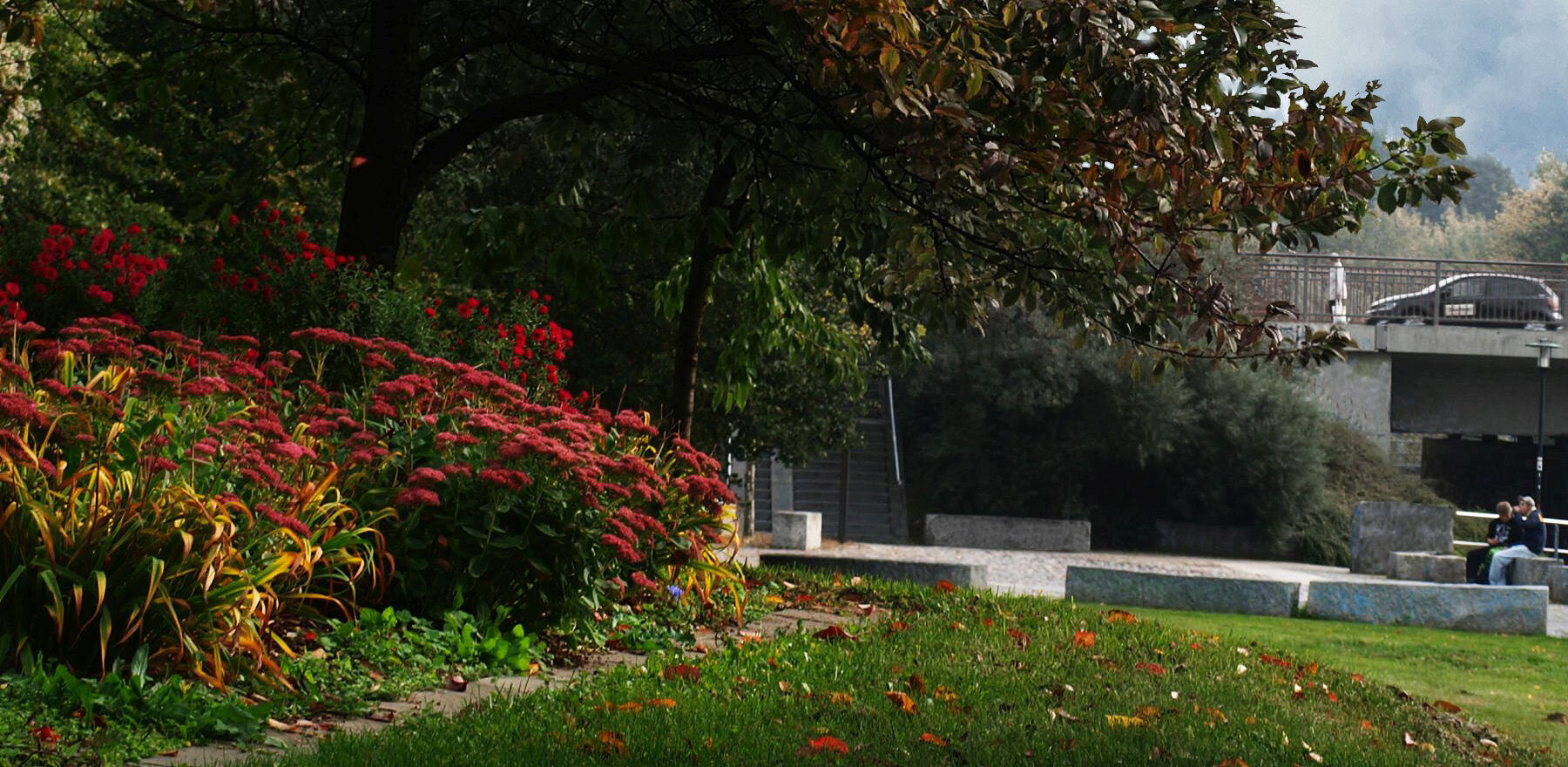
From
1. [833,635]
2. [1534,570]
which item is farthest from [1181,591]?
[833,635]

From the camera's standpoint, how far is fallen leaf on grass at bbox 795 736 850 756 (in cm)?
438

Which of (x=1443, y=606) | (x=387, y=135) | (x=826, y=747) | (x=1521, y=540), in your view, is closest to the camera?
(x=826, y=747)

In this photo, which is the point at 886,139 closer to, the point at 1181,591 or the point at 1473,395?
the point at 1181,591

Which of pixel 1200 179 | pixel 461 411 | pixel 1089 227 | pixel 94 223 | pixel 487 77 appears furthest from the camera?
pixel 94 223

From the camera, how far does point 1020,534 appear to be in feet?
86.9

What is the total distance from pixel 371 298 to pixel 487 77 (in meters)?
2.55

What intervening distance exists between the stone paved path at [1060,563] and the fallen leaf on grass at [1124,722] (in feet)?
37.6

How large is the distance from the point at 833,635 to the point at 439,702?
256 centimetres

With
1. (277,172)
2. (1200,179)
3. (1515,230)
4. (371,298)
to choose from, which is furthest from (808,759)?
(1515,230)

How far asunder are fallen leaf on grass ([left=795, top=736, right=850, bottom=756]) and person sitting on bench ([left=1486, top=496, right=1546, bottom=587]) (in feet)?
51.3

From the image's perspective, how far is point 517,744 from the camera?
409 cm

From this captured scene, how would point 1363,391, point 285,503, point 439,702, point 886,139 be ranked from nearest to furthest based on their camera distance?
1. point 439,702
2. point 285,503
3. point 886,139
4. point 1363,391

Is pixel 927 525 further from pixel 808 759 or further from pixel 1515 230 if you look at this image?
pixel 1515 230

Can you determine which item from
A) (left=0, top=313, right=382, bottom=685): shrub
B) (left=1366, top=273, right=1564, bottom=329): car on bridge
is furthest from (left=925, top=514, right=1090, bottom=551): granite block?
(left=0, top=313, right=382, bottom=685): shrub
